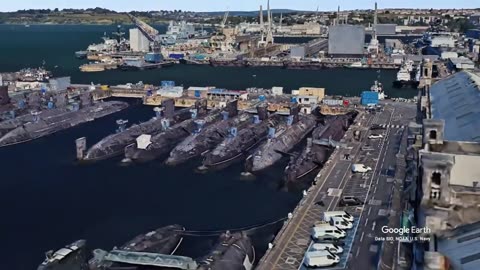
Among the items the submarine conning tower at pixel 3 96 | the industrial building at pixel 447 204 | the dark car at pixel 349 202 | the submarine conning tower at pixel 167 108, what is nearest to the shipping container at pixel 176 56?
the submarine conning tower at pixel 3 96

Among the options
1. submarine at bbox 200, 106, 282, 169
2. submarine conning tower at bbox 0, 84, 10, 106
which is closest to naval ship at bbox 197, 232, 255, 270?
submarine at bbox 200, 106, 282, 169

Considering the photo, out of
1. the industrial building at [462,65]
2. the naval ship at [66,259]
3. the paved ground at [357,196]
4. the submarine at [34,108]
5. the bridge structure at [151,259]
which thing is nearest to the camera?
the naval ship at [66,259]

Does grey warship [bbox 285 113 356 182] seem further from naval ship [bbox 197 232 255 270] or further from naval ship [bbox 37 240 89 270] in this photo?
naval ship [bbox 37 240 89 270]

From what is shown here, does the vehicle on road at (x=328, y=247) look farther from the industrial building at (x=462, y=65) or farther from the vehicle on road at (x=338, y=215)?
the industrial building at (x=462, y=65)

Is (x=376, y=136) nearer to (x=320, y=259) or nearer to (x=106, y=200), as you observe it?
(x=106, y=200)

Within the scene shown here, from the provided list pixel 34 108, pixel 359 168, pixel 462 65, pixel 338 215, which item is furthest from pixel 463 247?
pixel 34 108

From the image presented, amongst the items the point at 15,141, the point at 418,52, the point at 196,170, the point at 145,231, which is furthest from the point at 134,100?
the point at 418,52
